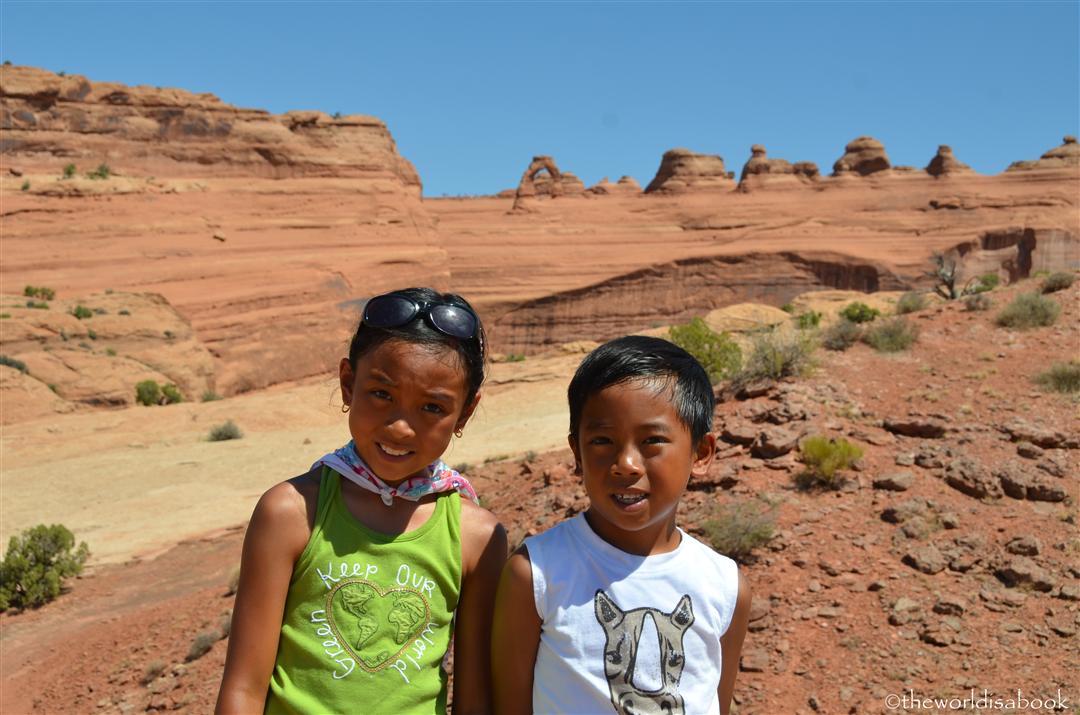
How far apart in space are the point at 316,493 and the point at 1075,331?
891cm

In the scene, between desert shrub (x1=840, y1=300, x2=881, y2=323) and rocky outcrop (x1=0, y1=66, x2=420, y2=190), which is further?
rocky outcrop (x1=0, y1=66, x2=420, y2=190)

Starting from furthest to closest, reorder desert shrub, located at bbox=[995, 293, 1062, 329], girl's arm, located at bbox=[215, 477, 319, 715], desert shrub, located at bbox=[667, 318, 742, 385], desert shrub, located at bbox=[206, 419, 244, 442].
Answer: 1. desert shrub, located at bbox=[206, 419, 244, 442]
2. desert shrub, located at bbox=[667, 318, 742, 385]
3. desert shrub, located at bbox=[995, 293, 1062, 329]
4. girl's arm, located at bbox=[215, 477, 319, 715]

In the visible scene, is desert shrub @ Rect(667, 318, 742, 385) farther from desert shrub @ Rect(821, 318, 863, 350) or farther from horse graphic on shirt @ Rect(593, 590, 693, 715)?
horse graphic on shirt @ Rect(593, 590, 693, 715)

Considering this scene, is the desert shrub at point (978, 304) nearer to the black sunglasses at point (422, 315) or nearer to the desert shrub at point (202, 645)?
the desert shrub at point (202, 645)

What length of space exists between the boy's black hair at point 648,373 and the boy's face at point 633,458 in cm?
2

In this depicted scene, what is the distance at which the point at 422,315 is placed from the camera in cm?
199

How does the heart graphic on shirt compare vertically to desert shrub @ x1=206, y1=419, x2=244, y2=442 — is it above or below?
above

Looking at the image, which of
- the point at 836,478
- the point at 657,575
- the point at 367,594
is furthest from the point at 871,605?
the point at 367,594

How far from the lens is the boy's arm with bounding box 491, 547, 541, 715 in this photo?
6.23 ft

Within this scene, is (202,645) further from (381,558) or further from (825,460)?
(825,460)

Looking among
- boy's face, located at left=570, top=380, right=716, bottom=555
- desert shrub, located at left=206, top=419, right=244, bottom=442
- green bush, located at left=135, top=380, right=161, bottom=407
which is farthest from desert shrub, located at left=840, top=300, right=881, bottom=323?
green bush, located at left=135, top=380, right=161, bottom=407

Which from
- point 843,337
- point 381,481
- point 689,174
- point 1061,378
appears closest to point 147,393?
point 843,337

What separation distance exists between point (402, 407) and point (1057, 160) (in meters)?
50.4

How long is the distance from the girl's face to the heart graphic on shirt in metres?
0.26
